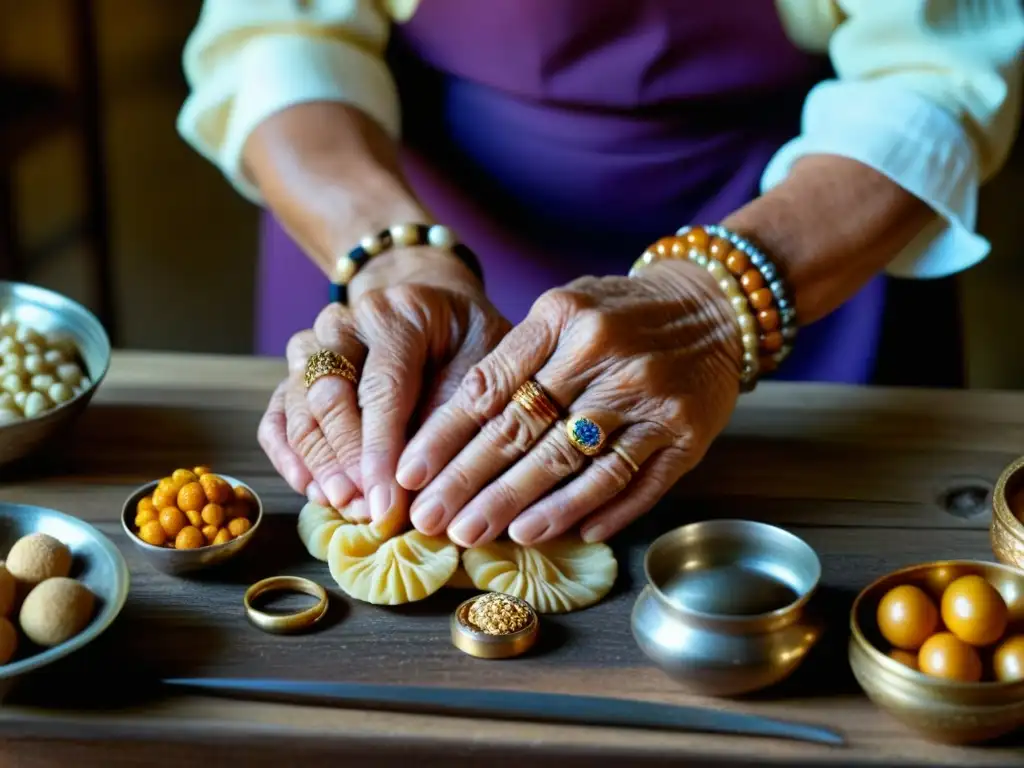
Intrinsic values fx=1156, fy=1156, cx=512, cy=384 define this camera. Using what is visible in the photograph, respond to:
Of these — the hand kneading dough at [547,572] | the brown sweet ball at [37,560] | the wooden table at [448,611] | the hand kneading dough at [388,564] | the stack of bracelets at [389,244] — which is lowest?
the wooden table at [448,611]

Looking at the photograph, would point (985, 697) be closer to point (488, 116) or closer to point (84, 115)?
point (488, 116)

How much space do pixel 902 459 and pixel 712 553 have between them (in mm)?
335

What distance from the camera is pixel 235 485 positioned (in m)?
0.97

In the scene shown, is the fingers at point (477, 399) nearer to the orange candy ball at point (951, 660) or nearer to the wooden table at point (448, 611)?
the wooden table at point (448, 611)

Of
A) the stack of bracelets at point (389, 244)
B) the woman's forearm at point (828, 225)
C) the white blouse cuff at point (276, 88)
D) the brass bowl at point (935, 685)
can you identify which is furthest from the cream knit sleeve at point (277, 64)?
the brass bowl at point (935, 685)

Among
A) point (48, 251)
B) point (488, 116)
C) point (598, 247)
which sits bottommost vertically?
point (48, 251)

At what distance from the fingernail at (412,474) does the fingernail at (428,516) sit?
2cm

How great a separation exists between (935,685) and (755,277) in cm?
44

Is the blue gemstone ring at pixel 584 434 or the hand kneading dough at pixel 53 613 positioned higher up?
the blue gemstone ring at pixel 584 434

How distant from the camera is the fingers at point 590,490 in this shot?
94 cm

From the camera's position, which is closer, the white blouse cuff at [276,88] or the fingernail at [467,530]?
the fingernail at [467,530]

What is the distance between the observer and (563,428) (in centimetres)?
95

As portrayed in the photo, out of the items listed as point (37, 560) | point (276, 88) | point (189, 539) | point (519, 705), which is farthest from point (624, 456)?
point (276, 88)

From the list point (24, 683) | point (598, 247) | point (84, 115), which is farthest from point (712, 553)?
point (84, 115)
